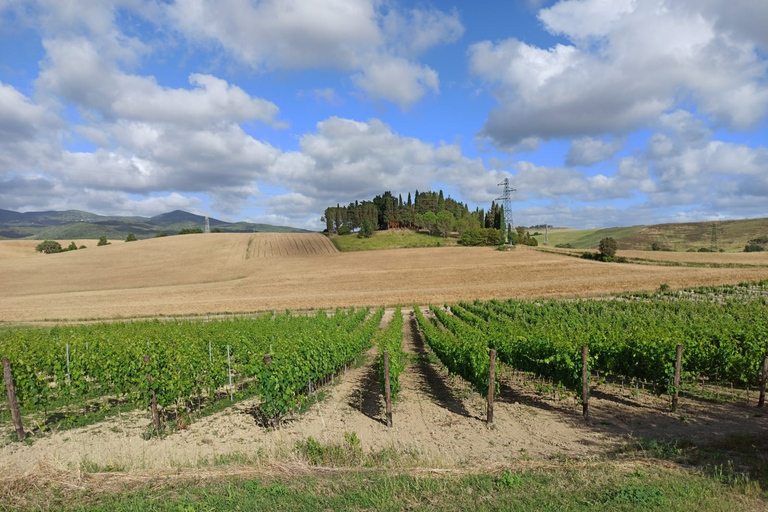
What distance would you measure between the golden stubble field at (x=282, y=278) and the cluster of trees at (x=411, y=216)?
33.1 m

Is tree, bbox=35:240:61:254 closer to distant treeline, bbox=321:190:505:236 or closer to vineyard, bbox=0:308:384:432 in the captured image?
distant treeline, bbox=321:190:505:236

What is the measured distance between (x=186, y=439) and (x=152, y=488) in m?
4.17

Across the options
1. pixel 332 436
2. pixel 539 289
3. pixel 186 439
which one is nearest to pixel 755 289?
pixel 539 289

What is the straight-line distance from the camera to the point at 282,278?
6506cm

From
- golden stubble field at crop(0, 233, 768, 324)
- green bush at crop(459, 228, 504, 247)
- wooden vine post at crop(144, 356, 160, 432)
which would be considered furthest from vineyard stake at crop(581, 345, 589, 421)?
green bush at crop(459, 228, 504, 247)

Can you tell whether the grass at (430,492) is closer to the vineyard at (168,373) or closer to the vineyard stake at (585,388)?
the vineyard stake at (585,388)

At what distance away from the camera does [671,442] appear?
9.33 meters

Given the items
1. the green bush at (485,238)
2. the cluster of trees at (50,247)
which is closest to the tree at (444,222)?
the green bush at (485,238)

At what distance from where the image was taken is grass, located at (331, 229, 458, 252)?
102m

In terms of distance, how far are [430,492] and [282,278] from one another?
199 feet

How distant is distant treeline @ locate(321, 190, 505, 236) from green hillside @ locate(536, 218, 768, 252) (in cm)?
4005

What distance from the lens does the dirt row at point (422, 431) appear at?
896cm

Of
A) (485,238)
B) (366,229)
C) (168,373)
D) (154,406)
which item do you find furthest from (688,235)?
(154,406)

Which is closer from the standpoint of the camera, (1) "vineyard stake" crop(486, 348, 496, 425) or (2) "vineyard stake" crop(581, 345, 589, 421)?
(1) "vineyard stake" crop(486, 348, 496, 425)
